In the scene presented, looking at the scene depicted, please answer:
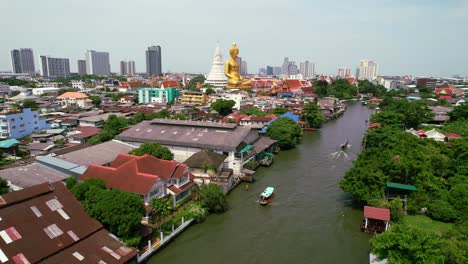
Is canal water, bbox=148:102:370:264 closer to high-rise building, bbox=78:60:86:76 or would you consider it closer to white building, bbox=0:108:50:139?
white building, bbox=0:108:50:139

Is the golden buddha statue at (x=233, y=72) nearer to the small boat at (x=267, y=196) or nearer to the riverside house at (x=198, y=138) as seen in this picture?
the riverside house at (x=198, y=138)

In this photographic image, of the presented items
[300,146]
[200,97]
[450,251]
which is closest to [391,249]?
[450,251]

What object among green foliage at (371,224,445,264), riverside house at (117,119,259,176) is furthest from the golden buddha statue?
green foliage at (371,224,445,264)

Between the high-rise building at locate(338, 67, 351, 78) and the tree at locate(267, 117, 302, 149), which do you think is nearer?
the tree at locate(267, 117, 302, 149)

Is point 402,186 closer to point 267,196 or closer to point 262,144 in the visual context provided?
point 267,196

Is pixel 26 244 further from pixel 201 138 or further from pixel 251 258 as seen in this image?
pixel 201 138

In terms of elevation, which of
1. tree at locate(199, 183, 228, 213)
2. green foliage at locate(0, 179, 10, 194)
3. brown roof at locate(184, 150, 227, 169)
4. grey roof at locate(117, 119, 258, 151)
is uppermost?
grey roof at locate(117, 119, 258, 151)

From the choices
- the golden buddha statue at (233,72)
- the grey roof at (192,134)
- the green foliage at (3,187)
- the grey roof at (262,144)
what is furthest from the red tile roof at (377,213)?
the golden buddha statue at (233,72)
